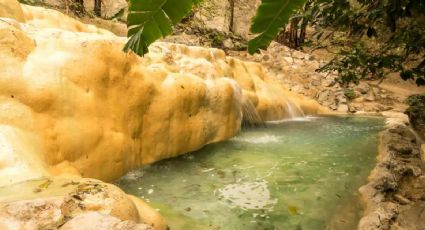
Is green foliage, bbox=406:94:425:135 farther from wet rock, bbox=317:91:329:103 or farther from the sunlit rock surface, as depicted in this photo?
wet rock, bbox=317:91:329:103

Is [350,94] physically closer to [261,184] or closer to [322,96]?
[322,96]

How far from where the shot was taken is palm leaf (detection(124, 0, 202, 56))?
43.4 inches

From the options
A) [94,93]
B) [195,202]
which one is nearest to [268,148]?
[195,202]

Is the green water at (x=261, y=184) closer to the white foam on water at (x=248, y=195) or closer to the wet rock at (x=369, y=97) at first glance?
the white foam on water at (x=248, y=195)

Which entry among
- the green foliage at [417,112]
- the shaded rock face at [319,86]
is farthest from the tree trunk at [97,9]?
the green foliage at [417,112]

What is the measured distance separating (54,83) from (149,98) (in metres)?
1.68

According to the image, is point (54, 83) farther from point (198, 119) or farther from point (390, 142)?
point (390, 142)

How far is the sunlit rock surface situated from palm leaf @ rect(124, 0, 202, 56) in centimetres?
239

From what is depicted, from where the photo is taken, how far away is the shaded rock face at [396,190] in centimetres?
355

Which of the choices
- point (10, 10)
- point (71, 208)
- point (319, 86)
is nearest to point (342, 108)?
point (319, 86)

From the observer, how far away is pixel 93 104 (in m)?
4.89

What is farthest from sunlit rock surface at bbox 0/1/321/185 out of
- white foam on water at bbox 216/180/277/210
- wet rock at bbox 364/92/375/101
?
wet rock at bbox 364/92/375/101

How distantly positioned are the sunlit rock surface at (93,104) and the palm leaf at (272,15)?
2.79 meters

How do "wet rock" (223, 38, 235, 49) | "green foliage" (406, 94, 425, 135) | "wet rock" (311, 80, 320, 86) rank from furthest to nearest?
"wet rock" (223, 38, 235, 49), "wet rock" (311, 80, 320, 86), "green foliage" (406, 94, 425, 135)
